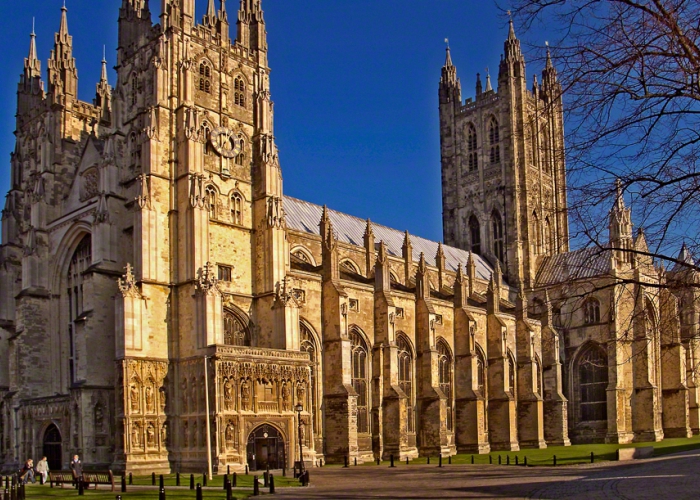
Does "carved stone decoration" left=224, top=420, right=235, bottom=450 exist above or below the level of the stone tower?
below

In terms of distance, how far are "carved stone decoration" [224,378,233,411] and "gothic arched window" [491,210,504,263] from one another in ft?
149

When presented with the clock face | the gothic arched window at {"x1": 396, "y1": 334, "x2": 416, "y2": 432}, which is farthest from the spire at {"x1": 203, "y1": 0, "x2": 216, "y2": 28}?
the gothic arched window at {"x1": 396, "y1": 334, "x2": 416, "y2": 432}

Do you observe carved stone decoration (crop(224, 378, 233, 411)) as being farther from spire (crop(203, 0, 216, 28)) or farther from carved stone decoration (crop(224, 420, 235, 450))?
spire (crop(203, 0, 216, 28))

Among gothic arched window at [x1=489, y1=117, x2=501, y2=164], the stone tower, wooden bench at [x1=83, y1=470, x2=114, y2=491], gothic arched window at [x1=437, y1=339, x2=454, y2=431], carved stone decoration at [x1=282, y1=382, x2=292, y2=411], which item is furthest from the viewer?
gothic arched window at [x1=489, y1=117, x2=501, y2=164]

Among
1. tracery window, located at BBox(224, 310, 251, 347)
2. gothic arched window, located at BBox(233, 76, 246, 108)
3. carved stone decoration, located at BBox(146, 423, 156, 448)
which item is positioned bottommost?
carved stone decoration, located at BBox(146, 423, 156, 448)

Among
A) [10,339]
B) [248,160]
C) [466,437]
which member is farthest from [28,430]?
[466,437]

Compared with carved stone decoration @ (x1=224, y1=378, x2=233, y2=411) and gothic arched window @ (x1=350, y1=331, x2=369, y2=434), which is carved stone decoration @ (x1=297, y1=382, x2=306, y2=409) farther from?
gothic arched window @ (x1=350, y1=331, x2=369, y2=434)

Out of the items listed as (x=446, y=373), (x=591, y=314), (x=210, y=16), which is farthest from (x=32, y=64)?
(x=591, y=314)

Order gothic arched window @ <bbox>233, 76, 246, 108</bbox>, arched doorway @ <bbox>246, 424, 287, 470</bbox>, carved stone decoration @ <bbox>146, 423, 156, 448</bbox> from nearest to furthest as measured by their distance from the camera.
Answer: carved stone decoration @ <bbox>146, 423, 156, 448</bbox> → arched doorway @ <bbox>246, 424, 287, 470</bbox> → gothic arched window @ <bbox>233, 76, 246, 108</bbox>

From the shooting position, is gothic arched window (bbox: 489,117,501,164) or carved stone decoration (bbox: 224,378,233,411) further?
gothic arched window (bbox: 489,117,501,164)

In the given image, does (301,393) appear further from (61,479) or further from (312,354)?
(61,479)

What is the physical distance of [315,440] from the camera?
162 ft

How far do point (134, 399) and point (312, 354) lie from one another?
42.1 feet

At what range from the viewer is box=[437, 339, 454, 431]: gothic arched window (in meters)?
61.5
